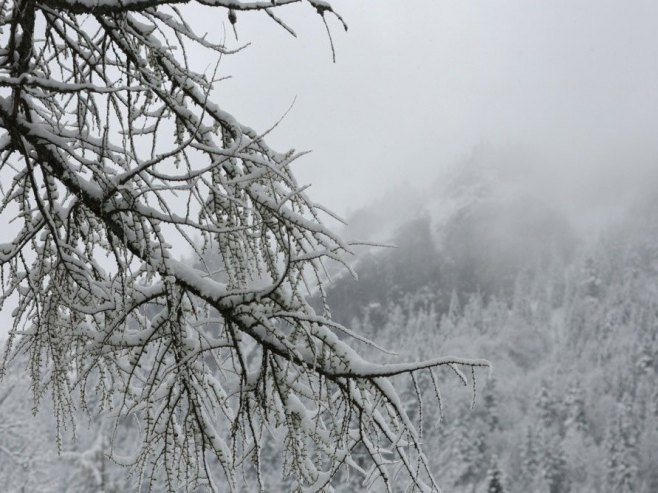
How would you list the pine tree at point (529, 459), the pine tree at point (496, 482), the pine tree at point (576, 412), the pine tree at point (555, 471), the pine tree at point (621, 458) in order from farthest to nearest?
1. the pine tree at point (576, 412)
2. the pine tree at point (529, 459)
3. the pine tree at point (555, 471)
4. the pine tree at point (621, 458)
5. the pine tree at point (496, 482)

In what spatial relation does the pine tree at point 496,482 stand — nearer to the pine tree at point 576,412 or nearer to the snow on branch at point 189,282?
the pine tree at point 576,412

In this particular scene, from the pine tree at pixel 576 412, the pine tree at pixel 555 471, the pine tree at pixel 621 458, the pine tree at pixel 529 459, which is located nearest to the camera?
the pine tree at pixel 621 458

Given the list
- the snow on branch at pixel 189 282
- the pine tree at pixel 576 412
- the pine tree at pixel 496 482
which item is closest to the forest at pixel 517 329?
the pine tree at pixel 496 482

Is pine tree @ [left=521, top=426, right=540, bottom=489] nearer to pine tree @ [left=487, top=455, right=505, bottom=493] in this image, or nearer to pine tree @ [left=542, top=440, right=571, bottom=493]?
pine tree @ [left=542, top=440, right=571, bottom=493]

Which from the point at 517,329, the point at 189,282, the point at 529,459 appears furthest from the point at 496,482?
the point at 517,329

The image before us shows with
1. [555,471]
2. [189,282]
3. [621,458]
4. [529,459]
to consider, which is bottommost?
[189,282]

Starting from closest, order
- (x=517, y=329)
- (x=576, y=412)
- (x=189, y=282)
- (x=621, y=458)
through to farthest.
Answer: (x=189, y=282)
(x=621, y=458)
(x=576, y=412)
(x=517, y=329)

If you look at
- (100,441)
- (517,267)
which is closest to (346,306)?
(517,267)

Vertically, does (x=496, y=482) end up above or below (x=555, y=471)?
below

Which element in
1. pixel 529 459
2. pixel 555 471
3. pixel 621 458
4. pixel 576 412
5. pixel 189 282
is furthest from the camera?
pixel 576 412

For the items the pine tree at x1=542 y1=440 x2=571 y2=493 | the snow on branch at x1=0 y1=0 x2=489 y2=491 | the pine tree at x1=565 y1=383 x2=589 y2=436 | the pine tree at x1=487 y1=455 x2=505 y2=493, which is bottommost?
the snow on branch at x1=0 y1=0 x2=489 y2=491

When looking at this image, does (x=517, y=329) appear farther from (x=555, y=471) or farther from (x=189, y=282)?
(x=189, y=282)

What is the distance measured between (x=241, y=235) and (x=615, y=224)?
14191cm

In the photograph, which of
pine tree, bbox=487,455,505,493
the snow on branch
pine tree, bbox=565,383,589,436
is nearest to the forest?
pine tree, bbox=487,455,505,493
